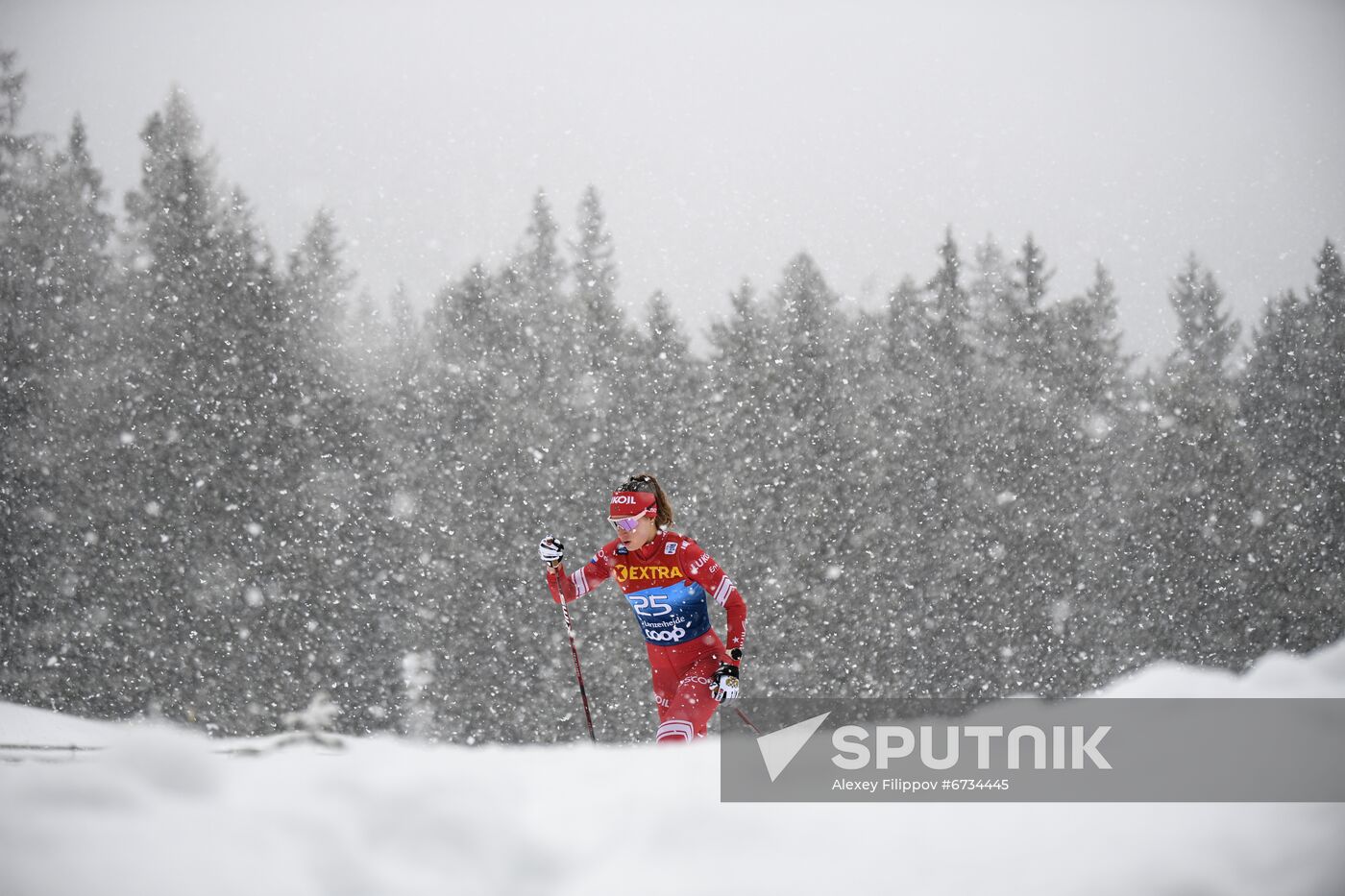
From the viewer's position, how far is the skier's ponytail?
4543 mm

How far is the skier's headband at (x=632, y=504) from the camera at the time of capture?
174 inches

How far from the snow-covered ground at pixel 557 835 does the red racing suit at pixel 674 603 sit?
481 millimetres

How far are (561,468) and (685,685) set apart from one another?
533 centimetres

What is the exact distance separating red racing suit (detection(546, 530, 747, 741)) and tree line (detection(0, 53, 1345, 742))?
4531 mm

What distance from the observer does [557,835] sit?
3.53 metres

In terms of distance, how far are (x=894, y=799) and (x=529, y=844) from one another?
1.74 meters
